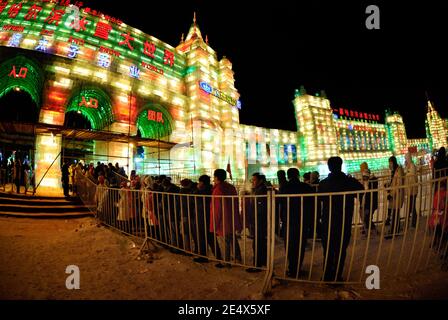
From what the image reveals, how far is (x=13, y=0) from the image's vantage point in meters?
16.4

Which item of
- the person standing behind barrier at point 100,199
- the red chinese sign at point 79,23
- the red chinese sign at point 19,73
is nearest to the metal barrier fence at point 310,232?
the person standing behind barrier at point 100,199

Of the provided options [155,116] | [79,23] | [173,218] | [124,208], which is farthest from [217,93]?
[173,218]

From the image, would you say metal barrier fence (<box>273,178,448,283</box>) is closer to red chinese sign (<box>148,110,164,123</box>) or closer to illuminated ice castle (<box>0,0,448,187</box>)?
illuminated ice castle (<box>0,0,448,187</box>)

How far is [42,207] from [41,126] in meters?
4.79

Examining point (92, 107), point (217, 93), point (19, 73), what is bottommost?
point (92, 107)

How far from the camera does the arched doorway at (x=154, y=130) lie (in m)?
19.9

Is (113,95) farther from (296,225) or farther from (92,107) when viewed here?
(296,225)

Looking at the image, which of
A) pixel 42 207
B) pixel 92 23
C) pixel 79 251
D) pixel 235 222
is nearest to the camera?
pixel 235 222

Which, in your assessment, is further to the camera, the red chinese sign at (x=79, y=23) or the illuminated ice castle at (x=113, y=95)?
the red chinese sign at (x=79, y=23)

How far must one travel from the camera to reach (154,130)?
870 inches

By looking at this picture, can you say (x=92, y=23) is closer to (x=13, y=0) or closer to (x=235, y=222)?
(x=13, y=0)

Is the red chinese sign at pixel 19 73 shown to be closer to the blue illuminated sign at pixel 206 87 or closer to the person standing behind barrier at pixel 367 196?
the blue illuminated sign at pixel 206 87

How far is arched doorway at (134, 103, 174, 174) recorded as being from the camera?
19.9 metres
